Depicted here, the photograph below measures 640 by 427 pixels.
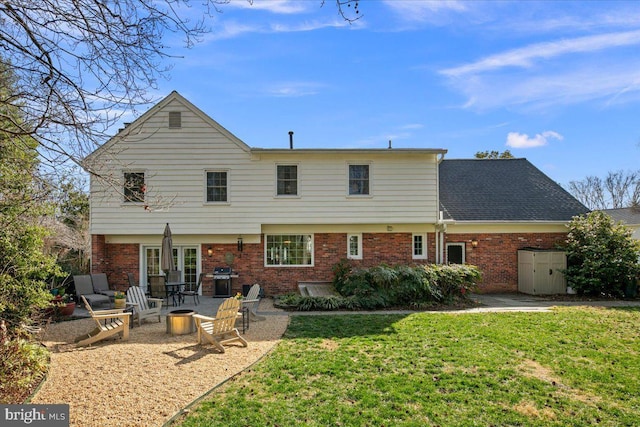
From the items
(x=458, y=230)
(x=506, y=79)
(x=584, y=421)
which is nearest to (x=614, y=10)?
(x=506, y=79)

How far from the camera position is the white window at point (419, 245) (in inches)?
577

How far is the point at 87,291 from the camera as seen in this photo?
39.9 feet

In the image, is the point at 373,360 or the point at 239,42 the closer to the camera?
the point at 239,42

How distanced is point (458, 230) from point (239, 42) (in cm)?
1225

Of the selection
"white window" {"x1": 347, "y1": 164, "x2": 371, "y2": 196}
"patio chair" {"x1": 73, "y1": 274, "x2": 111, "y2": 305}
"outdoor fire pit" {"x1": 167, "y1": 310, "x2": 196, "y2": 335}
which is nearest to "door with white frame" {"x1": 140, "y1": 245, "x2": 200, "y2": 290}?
"patio chair" {"x1": 73, "y1": 274, "x2": 111, "y2": 305}

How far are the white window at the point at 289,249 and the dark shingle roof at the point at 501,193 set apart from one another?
5714 millimetres

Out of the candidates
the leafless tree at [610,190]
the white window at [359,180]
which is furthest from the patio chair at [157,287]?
the leafless tree at [610,190]

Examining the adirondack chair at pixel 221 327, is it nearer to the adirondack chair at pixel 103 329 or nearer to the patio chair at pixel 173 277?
the adirondack chair at pixel 103 329

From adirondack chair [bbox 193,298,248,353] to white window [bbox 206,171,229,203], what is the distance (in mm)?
7112

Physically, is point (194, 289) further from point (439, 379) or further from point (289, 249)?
point (439, 379)

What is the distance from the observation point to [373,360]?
631 cm

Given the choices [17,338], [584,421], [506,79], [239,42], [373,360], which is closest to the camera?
[584,421]

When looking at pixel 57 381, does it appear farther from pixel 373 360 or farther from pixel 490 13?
pixel 490 13

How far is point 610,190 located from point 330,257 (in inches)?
1641
